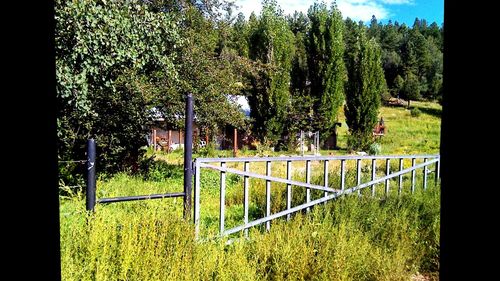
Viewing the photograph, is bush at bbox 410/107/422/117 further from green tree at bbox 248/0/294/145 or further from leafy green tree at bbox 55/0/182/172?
leafy green tree at bbox 55/0/182/172

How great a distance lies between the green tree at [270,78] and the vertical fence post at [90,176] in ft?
59.4

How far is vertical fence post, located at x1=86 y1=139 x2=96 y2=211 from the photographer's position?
10.2ft

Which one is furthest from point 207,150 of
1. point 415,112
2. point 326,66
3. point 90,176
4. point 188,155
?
point 415,112

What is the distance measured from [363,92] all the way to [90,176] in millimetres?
21736

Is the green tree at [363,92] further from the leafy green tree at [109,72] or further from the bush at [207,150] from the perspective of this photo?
the leafy green tree at [109,72]

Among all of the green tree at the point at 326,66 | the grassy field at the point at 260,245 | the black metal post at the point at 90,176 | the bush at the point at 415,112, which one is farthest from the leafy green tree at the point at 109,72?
the bush at the point at 415,112

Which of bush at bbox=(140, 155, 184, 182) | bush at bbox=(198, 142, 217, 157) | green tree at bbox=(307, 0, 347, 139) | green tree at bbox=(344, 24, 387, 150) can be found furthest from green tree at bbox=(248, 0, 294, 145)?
bush at bbox=(140, 155, 184, 182)

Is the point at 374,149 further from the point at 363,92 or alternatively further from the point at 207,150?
the point at 207,150

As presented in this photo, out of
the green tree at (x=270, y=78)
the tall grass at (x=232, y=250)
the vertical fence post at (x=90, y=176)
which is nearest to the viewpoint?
the tall grass at (x=232, y=250)

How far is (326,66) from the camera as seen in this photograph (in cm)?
2417

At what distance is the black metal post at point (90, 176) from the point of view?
123 inches
